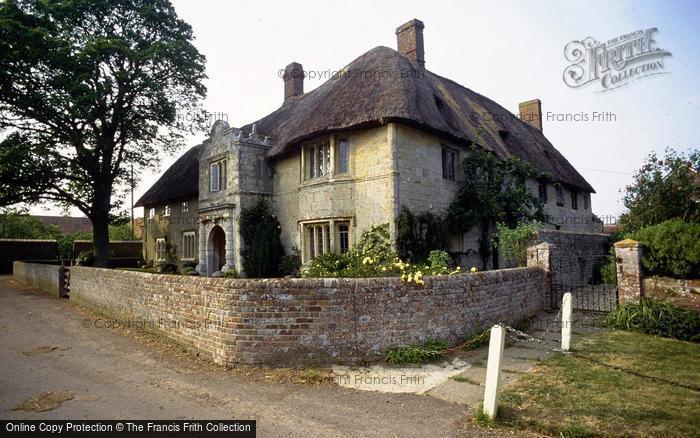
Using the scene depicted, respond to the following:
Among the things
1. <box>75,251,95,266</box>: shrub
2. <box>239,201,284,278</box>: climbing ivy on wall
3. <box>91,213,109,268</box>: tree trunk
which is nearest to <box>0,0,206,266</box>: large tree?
<box>91,213,109,268</box>: tree trunk

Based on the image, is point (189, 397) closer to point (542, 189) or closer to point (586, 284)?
point (586, 284)

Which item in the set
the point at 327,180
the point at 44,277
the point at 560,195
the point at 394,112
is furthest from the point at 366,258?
the point at 560,195

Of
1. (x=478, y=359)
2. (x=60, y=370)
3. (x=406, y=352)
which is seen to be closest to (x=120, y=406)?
(x=60, y=370)

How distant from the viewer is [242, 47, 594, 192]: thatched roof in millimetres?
13172

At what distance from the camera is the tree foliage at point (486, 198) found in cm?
1452

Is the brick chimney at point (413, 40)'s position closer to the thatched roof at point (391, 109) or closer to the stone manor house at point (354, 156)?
the stone manor house at point (354, 156)

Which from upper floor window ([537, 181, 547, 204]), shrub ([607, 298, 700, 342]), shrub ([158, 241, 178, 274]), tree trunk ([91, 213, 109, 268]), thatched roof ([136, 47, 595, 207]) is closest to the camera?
shrub ([607, 298, 700, 342])

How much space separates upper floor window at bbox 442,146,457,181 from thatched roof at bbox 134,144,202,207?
1419cm

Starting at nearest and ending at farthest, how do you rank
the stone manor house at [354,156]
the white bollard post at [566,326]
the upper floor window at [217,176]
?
1. the white bollard post at [566,326]
2. the stone manor house at [354,156]
3. the upper floor window at [217,176]

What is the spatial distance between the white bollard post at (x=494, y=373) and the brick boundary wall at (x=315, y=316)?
228 centimetres

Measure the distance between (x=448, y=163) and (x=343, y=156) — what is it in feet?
14.1

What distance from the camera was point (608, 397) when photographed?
4.96 m

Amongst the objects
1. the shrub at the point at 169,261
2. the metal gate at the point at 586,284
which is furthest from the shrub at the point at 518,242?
the shrub at the point at 169,261

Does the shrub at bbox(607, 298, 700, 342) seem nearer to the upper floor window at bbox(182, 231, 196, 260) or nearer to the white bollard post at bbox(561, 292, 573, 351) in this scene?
the white bollard post at bbox(561, 292, 573, 351)
